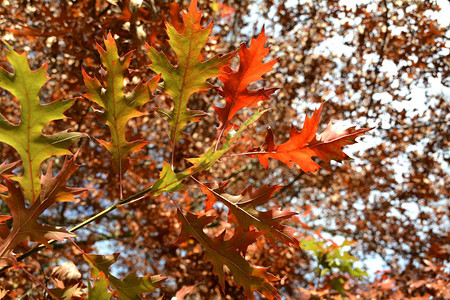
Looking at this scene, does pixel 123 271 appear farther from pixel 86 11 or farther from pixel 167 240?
pixel 86 11

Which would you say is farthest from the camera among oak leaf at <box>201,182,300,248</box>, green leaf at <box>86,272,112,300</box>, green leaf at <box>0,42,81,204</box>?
oak leaf at <box>201,182,300,248</box>

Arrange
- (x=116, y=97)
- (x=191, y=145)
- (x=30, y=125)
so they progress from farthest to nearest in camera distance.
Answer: (x=191, y=145) < (x=116, y=97) < (x=30, y=125)

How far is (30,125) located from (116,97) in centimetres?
26

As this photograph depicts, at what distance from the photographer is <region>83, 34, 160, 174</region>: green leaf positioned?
1.12 metres

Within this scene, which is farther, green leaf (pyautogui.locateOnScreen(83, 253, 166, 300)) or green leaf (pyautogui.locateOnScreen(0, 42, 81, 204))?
green leaf (pyautogui.locateOnScreen(83, 253, 166, 300))

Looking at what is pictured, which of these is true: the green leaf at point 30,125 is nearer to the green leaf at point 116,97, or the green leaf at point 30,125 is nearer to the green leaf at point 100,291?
the green leaf at point 116,97

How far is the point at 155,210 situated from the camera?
4465 mm

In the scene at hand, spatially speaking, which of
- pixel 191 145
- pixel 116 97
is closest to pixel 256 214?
pixel 116 97

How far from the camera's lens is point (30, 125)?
3.44 ft

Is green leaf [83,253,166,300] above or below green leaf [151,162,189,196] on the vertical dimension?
below

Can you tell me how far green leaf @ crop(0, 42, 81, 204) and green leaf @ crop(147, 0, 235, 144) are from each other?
311 millimetres

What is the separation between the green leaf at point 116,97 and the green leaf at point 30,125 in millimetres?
105

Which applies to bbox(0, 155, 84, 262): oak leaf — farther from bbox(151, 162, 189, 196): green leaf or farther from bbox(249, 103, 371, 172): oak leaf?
bbox(249, 103, 371, 172): oak leaf

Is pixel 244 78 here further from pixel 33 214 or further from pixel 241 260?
pixel 33 214
